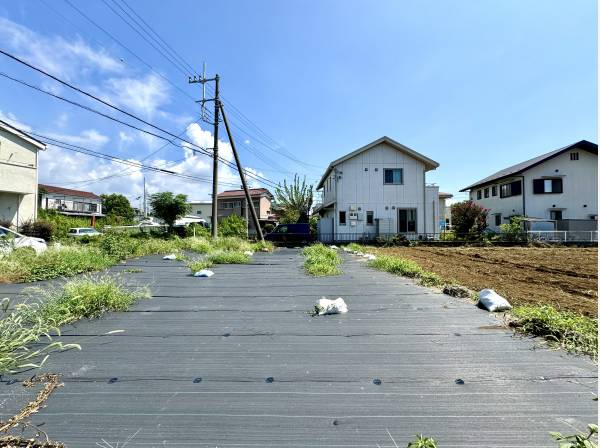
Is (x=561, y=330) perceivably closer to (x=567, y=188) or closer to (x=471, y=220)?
(x=471, y=220)

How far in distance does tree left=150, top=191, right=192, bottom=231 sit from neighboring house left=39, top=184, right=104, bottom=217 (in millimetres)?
19298

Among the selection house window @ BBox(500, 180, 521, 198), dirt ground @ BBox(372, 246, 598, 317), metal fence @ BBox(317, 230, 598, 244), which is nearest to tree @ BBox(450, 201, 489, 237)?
metal fence @ BBox(317, 230, 598, 244)

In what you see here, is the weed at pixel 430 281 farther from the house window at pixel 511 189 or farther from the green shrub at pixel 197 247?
the house window at pixel 511 189

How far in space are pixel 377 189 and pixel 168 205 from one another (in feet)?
38.2

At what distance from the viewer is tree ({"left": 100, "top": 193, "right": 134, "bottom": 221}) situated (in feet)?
137

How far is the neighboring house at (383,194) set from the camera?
58.6 feet

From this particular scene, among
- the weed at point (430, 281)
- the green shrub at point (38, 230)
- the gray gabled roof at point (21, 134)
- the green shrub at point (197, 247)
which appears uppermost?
the gray gabled roof at point (21, 134)

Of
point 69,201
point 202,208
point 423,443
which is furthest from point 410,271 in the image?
point 202,208

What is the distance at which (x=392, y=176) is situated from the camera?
18.1m

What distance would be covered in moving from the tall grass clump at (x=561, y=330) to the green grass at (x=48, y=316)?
3720 millimetres

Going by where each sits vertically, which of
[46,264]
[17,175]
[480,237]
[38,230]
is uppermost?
[17,175]

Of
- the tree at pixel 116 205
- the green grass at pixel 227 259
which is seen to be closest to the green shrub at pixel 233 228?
the green grass at pixel 227 259

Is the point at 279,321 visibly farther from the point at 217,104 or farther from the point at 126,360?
the point at 217,104

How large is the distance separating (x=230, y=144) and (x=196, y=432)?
46.1ft
